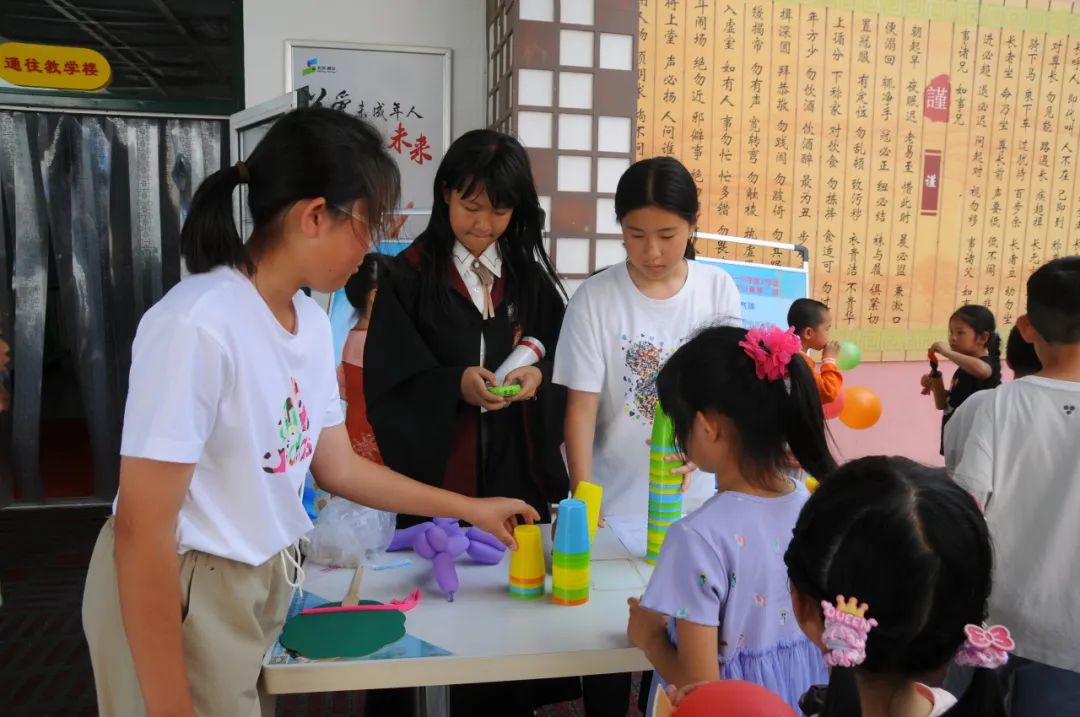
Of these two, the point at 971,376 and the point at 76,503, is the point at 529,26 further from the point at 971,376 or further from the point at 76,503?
the point at 76,503

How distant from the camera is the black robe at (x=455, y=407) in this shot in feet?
5.62

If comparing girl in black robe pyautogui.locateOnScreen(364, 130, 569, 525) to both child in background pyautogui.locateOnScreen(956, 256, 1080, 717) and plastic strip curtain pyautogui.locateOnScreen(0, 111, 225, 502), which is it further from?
plastic strip curtain pyautogui.locateOnScreen(0, 111, 225, 502)

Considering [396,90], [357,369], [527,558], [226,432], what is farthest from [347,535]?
[396,90]

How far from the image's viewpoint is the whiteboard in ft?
10.7

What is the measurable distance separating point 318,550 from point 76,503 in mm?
3465

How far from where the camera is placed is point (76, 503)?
405 cm

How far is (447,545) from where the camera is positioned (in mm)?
1249

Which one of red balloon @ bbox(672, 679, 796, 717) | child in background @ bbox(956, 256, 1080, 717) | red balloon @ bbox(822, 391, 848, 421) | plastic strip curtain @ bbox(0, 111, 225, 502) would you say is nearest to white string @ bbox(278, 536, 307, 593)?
red balloon @ bbox(672, 679, 796, 717)

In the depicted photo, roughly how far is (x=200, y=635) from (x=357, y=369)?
212cm

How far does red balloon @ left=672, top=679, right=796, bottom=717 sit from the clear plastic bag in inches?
30.2

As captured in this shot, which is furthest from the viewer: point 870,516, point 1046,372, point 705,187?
point 705,187

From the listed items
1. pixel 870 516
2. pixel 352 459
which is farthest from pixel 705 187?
pixel 870 516

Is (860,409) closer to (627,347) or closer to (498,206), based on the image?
(627,347)

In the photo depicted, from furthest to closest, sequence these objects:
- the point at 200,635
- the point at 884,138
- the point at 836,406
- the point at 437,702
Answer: the point at 884,138 → the point at 836,406 → the point at 437,702 → the point at 200,635
